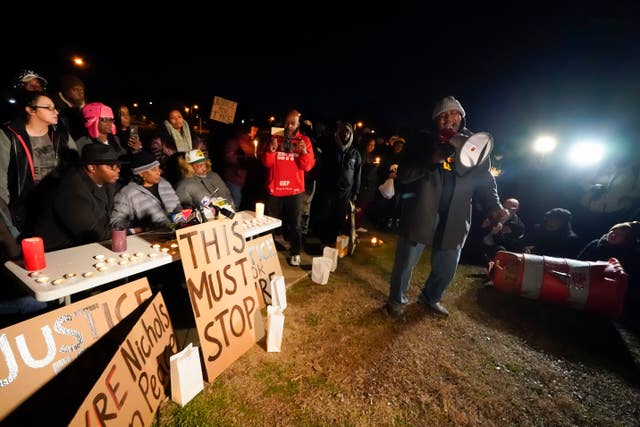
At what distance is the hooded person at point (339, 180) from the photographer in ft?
15.6

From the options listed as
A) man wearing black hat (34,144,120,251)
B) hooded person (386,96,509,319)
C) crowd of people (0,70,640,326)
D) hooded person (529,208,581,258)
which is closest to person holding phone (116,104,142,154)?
crowd of people (0,70,640,326)

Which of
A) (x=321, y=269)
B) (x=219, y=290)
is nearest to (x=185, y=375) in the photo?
(x=219, y=290)

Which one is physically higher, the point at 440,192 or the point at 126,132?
the point at 126,132

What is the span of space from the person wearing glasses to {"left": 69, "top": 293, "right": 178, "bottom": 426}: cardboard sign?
6.57 feet

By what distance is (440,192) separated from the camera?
2.82 meters

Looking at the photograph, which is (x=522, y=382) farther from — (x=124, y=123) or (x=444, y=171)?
(x=124, y=123)

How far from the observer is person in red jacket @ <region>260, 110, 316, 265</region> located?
3.80m

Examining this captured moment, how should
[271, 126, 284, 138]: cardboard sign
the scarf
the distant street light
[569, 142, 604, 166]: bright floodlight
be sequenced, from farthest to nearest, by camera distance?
the distant street light → [569, 142, 604, 166]: bright floodlight → the scarf → [271, 126, 284, 138]: cardboard sign

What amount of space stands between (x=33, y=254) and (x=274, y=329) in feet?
5.78

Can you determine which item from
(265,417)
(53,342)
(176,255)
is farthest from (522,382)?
(53,342)

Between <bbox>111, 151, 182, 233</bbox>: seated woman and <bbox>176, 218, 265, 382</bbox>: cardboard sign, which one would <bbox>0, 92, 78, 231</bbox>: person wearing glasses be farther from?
<bbox>176, 218, 265, 382</bbox>: cardboard sign

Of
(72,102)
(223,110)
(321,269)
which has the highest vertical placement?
(223,110)

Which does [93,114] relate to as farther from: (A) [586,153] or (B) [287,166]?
(A) [586,153]

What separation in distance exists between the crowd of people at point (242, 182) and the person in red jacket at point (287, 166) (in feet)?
0.05
